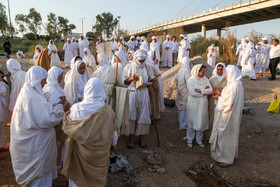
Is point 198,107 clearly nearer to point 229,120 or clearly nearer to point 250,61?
point 229,120

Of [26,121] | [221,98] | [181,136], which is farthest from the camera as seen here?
[181,136]

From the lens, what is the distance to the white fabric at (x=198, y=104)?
13.0ft

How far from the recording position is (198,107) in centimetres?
401

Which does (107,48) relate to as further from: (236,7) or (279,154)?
(236,7)

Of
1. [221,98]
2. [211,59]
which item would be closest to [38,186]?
[221,98]

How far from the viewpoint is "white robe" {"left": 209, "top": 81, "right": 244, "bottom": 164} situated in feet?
10.7

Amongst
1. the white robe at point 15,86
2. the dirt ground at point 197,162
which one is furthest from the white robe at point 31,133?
the white robe at point 15,86

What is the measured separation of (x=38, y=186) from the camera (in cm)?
239

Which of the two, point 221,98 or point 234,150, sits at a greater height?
point 221,98

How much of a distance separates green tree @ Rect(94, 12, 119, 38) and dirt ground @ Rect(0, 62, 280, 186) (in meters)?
Result: 44.7

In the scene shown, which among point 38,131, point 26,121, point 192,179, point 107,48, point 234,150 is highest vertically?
point 107,48

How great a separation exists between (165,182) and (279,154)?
2660 mm

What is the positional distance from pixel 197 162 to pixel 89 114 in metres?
2.56

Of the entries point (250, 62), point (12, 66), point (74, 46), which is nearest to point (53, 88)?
point (12, 66)
